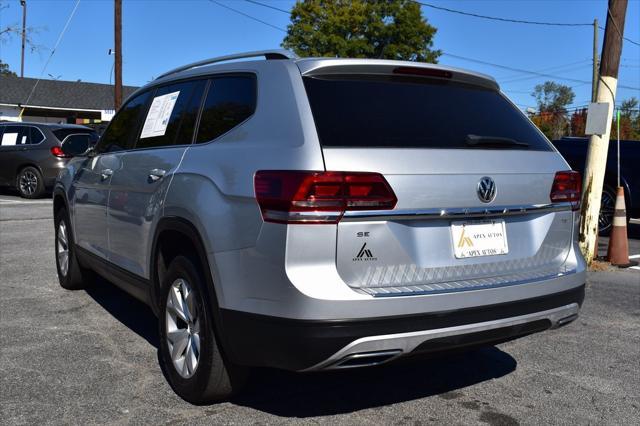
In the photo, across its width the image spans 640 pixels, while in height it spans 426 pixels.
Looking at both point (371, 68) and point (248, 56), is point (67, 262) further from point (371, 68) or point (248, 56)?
point (371, 68)

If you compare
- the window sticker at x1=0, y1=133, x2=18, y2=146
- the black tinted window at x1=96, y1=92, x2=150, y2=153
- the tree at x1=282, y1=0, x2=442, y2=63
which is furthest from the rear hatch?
the tree at x1=282, y1=0, x2=442, y2=63

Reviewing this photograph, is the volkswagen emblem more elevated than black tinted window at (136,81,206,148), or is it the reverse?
black tinted window at (136,81,206,148)

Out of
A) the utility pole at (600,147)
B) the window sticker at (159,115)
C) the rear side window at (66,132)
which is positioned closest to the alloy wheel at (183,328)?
the window sticker at (159,115)

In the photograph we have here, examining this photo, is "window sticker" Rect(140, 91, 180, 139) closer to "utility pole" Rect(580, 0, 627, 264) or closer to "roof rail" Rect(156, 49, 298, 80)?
"roof rail" Rect(156, 49, 298, 80)

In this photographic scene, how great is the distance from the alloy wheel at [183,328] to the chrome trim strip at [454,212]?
3.47 ft

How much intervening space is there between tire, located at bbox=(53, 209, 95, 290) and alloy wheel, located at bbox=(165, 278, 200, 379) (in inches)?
93.7

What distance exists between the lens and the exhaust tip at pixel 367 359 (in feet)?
9.23

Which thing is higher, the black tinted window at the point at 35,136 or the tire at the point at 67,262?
the black tinted window at the point at 35,136

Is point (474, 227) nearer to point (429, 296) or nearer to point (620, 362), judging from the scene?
point (429, 296)

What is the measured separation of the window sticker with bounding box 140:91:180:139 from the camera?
165 inches

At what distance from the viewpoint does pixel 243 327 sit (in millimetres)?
2951

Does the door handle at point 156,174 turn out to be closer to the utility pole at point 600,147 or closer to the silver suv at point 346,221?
the silver suv at point 346,221

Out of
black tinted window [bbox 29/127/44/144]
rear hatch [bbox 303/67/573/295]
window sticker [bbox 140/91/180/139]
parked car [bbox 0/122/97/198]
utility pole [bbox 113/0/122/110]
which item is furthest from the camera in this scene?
utility pole [bbox 113/0/122/110]

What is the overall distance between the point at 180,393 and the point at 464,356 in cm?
192
